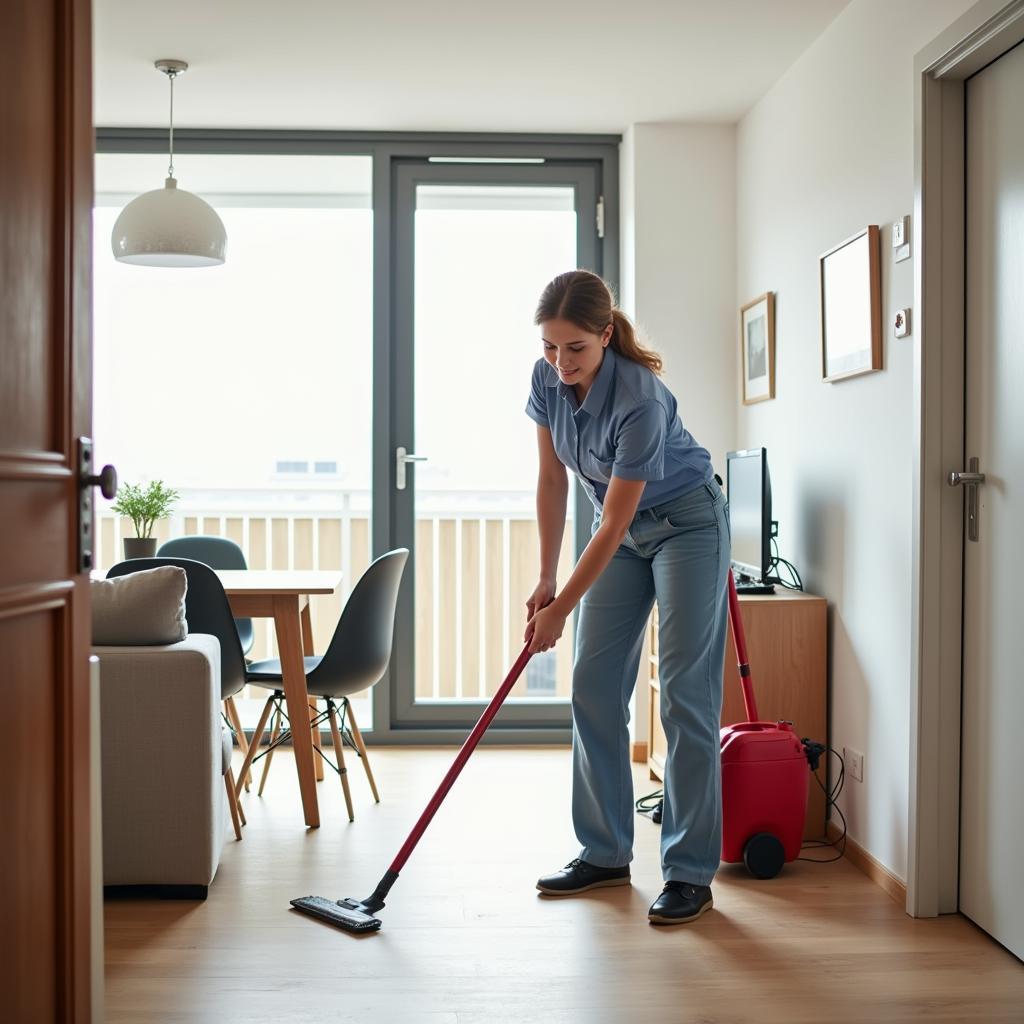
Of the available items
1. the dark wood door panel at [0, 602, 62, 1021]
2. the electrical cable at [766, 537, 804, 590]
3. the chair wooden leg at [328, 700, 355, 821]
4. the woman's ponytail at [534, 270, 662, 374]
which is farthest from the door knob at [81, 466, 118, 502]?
the electrical cable at [766, 537, 804, 590]

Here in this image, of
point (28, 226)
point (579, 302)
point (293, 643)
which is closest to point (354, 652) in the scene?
point (293, 643)

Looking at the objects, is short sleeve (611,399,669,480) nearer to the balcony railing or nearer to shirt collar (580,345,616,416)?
shirt collar (580,345,616,416)

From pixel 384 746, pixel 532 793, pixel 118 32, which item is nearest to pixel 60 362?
pixel 118 32

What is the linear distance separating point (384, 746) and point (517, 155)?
2.35 metres

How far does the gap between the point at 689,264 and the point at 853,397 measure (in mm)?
1384

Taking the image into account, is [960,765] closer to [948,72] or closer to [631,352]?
[631,352]

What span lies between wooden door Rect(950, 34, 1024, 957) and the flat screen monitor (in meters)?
0.82

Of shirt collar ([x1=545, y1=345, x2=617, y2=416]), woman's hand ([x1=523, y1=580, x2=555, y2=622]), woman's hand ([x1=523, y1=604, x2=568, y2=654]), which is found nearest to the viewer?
woman's hand ([x1=523, y1=604, x2=568, y2=654])

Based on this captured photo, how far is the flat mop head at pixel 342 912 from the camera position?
2.56 meters

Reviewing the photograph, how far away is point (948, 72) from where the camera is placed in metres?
2.61

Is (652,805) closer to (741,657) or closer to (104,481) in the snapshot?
(741,657)

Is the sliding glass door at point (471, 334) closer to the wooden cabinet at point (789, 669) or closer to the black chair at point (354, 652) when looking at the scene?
the black chair at point (354, 652)

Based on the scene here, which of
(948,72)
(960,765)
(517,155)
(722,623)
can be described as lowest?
(960,765)

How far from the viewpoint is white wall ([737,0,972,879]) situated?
2.84 metres
